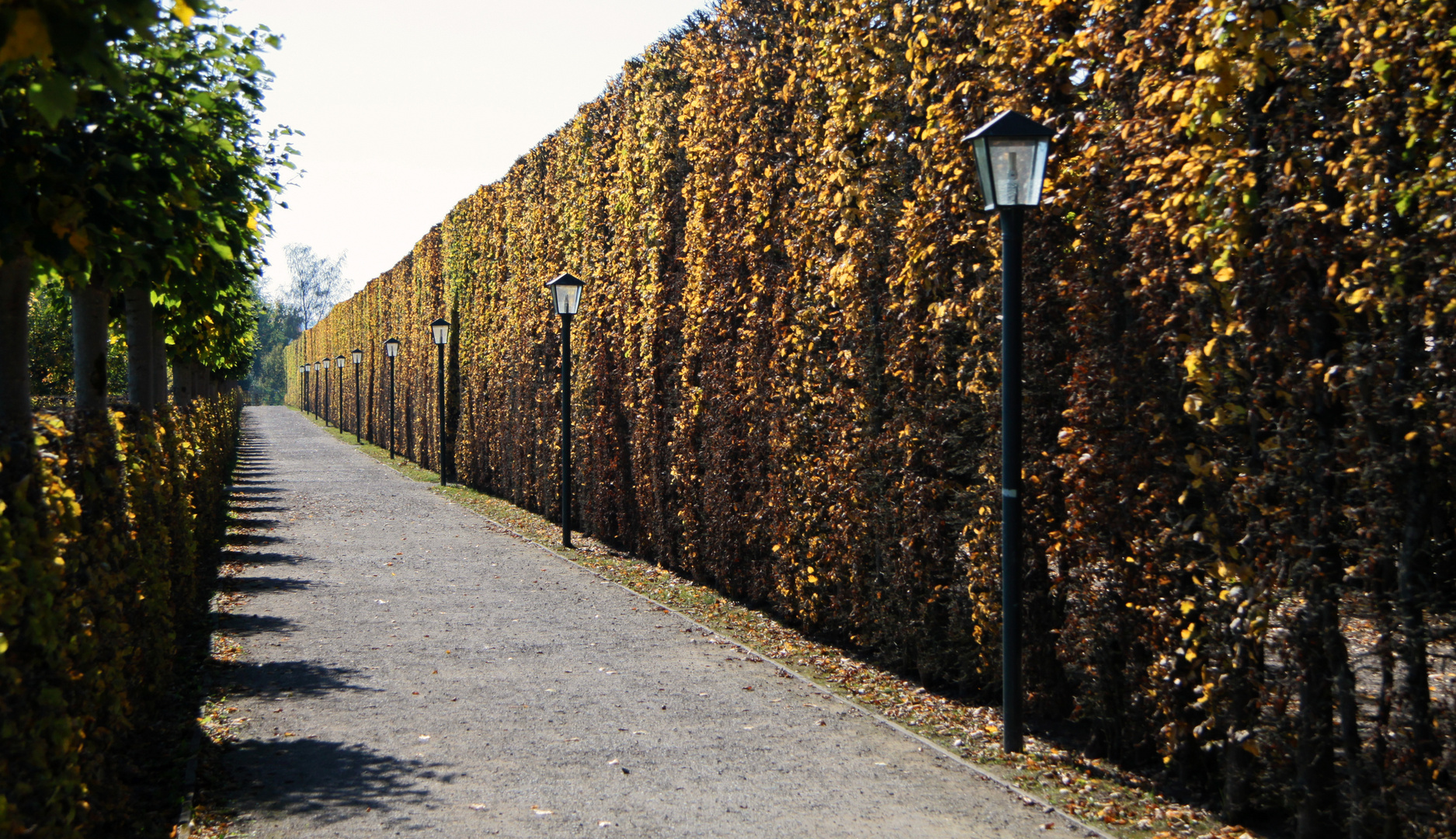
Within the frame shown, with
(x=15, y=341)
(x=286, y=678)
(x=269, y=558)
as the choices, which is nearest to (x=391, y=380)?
(x=269, y=558)

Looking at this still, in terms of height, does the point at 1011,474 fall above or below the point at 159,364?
below

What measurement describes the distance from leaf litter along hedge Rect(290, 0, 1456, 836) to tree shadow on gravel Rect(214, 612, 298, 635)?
405cm

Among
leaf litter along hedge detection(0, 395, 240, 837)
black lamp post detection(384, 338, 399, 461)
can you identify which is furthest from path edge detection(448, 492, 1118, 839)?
black lamp post detection(384, 338, 399, 461)

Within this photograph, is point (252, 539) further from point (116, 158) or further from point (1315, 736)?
point (1315, 736)

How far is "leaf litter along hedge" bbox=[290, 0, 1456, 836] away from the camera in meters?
4.16

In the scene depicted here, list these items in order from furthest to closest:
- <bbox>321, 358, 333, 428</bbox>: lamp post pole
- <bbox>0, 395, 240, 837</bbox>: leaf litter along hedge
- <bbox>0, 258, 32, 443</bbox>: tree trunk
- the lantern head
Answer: <bbox>321, 358, 333, 428</bbox>: lamp post pole, the lantern head, <bbox>0, 258, 32, 443</bbox>: tree trunk, <bbox>0, 395, 240, 837</bbox>: leaf litter along hedge

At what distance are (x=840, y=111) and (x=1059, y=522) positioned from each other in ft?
12.5

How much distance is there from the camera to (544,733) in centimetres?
666

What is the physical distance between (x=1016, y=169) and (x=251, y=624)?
24.7ft

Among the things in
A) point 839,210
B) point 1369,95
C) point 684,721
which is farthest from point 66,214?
point 839,210

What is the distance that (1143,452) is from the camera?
5.39m

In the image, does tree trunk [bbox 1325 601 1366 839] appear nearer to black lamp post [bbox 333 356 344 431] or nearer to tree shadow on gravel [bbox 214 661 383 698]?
tree shadow on gravel [bbox 214 661 383 698]

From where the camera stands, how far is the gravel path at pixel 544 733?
17.3ft

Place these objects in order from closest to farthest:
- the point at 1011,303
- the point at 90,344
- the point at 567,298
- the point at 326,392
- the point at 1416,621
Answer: the point at 1416,621
the point at 1011,303
the point at 90,344
the point at 567,298
the point at 326,392
